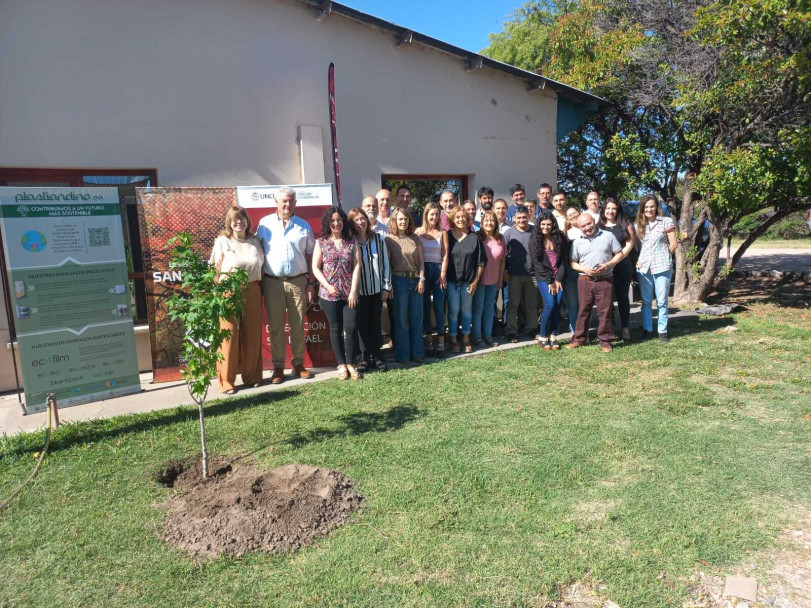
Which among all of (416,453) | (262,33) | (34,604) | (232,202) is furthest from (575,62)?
(34,604)

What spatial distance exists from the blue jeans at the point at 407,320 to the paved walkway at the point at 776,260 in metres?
11.5

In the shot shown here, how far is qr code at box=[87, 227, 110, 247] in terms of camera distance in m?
5.55

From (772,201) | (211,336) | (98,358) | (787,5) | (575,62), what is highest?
(575,62)

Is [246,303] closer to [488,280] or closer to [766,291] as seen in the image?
[488,280]

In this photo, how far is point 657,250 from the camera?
7.66 m

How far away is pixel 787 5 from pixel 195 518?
7.96m

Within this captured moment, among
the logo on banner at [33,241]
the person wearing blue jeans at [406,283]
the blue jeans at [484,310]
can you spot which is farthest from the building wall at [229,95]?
the blue jeans at [484,310]

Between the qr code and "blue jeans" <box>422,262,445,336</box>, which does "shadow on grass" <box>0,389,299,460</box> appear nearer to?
the qr code

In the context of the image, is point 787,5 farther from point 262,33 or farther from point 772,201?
point 262,33

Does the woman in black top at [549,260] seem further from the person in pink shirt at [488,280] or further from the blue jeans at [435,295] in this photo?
the blue jeans at [435,295]

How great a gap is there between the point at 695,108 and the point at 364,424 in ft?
24.5

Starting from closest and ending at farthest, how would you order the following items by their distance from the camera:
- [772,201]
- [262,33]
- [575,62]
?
[262,33], [772,201], [575,62]

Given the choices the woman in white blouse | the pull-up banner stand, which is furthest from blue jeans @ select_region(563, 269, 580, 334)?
the pull-up banner stand

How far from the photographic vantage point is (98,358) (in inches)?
223
